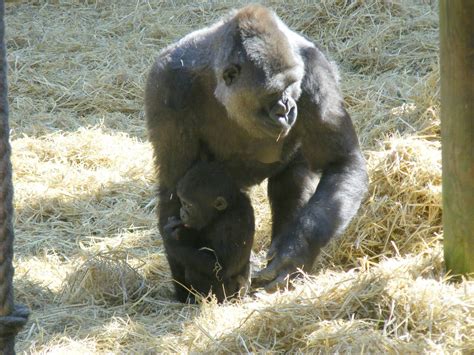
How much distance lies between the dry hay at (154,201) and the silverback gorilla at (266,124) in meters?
0.31

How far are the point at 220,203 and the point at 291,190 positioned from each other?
0.59 metres

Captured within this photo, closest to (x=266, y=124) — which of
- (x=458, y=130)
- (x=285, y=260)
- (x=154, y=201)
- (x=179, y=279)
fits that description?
(x=285, y=260)

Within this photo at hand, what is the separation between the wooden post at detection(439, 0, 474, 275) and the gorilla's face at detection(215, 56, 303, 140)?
2.53 feet

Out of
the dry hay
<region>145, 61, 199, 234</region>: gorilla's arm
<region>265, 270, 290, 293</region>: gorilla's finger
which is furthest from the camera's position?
<region>145, 61, 199, 234</region>: gorilla's arm

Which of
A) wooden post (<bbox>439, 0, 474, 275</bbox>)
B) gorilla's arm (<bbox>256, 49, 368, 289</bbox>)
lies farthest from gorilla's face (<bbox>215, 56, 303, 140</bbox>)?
wooden post (<bbox>439, 0, 474, 275</bbox>)

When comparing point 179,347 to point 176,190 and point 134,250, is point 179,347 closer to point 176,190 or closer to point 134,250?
point 176,190

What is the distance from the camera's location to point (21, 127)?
299 inches

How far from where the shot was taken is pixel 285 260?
4.28 m

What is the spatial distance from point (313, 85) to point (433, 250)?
108 centimetres

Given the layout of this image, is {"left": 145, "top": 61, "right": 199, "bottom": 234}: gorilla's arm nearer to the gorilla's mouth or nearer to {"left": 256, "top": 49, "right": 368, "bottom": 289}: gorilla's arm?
the gorilla's mouth

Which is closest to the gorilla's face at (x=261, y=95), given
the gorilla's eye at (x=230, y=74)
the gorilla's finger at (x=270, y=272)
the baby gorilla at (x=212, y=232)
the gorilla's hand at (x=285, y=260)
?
the gorilla's eye at (x=230, y=74)

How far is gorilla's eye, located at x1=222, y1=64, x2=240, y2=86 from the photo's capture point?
4.43 meters

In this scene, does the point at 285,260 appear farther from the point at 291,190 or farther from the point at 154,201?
the point at 154,201

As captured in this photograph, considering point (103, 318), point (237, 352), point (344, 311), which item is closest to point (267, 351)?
point (237, 352)
